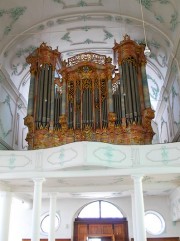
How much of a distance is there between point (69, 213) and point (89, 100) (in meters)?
5.54

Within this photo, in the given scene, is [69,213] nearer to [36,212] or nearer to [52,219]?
[52,219]

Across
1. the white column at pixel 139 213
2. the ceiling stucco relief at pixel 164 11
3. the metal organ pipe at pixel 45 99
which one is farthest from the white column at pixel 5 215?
the ceiling stucco relief at pixel 164 11

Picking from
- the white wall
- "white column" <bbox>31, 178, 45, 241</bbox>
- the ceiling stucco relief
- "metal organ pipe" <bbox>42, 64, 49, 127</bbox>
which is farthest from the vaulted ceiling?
"white column" <bbox>31, 178, 45, 241</bbox>

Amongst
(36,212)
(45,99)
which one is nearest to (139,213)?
(36,212)

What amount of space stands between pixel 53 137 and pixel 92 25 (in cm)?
472

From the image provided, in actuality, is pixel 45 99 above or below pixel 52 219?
above

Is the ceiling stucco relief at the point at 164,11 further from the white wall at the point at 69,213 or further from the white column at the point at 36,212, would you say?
the white wall at the point at 69,213

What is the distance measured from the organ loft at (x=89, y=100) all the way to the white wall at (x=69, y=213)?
4.46 m

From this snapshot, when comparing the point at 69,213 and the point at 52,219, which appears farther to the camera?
the point at 69,213

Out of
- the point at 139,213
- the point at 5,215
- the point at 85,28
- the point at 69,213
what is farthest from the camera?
the point at 69,213

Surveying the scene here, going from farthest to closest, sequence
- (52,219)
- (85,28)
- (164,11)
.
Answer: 1. (85,28)
2. (52,219)
3. (164,11)

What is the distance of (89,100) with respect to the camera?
10.5m

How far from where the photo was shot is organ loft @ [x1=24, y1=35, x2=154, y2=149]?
967cm

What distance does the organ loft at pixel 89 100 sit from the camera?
31.7 ft
